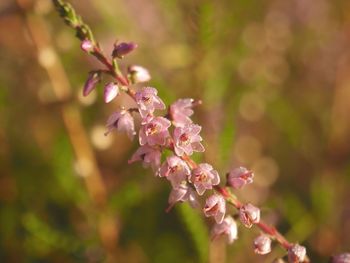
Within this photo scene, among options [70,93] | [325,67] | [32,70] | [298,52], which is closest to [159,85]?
[70,93]

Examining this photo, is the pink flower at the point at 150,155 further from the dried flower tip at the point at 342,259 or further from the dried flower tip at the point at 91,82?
the dried flower tip at the point at 342,259

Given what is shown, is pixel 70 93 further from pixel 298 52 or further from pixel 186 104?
pixel 298 52

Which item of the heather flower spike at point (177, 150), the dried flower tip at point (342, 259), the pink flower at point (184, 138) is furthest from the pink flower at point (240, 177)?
the dried flower tip at point (342, 259)

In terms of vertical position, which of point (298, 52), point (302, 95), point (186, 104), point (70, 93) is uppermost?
point (186, 104)

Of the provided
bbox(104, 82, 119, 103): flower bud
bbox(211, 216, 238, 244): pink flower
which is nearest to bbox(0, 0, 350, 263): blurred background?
bbox(211, 216, 238, 244): pink flower

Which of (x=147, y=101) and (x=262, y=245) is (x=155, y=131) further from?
(x=262, y=245)
